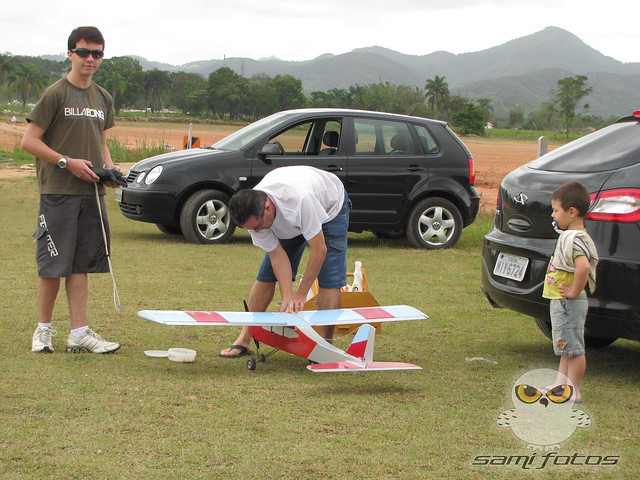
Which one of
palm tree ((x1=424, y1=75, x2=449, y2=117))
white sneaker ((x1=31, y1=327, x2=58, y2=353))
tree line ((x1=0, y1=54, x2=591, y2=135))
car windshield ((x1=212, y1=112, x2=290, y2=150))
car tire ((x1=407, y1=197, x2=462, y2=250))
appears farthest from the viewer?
palm tree ((x1=424, y1=75, x2=449, y2=117))

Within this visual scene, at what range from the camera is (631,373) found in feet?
15.4

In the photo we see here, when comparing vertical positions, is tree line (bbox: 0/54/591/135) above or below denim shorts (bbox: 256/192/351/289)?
above

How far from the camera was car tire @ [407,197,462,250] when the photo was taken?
9.99m

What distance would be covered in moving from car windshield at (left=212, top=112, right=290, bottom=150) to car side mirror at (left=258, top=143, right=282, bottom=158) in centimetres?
25

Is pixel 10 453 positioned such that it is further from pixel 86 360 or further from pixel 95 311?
pixel 95 311

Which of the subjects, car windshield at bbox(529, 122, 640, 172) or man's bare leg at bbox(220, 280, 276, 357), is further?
man's bare leg at bbox(220, 280, 276, 357)

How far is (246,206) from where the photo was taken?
404cm

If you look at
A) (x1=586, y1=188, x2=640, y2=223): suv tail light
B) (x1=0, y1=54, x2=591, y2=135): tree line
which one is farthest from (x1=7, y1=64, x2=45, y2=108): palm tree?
(x1=586, y1=188, x2=640, y2=223): suv tail light

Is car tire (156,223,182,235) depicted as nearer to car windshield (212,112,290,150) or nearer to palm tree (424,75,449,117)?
car windshield (212,112,290,150)

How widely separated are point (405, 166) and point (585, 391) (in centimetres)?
592

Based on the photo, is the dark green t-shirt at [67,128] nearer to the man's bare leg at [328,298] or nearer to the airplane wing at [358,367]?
the man's bare leg at [328,298]

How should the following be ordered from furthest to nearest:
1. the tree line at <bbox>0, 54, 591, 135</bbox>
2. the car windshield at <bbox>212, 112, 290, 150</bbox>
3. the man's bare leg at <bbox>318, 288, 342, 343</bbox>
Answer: the tree line at <bbox>0, 54, 591, 135</bbox> < the car windshield at <bbox>212, 112, 290, 150</bbox> < the man's bare leg at <bbox>318, 288, 342, 343</bbox>

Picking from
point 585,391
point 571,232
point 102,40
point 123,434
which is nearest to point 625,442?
point 585,391

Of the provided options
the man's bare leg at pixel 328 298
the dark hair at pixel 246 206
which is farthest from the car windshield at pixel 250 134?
the dark hair at pixel 246 206
